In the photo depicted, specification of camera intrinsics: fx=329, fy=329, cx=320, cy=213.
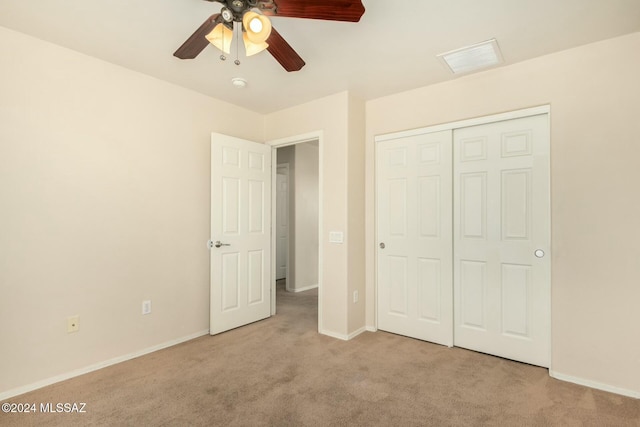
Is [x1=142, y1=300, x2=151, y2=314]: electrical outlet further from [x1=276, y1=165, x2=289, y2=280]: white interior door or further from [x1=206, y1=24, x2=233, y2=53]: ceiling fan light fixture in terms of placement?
[x1=276, y1=165, x2=289, y2=280]: white interior door

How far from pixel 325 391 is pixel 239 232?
6.28 ft

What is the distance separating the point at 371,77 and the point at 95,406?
3233mm

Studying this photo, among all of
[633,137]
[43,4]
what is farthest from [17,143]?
[633,137]

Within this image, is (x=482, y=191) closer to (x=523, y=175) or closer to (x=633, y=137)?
(x=523, y=175)

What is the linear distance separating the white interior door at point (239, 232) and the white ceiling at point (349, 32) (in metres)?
0.92

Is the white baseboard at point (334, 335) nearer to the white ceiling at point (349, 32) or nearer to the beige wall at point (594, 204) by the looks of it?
the beige wall at point (594, 204)

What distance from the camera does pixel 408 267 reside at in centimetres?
334

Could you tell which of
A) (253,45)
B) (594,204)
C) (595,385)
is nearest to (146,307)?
(253,45)

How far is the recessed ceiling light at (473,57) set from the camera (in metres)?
2.45

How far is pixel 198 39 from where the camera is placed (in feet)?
5.95

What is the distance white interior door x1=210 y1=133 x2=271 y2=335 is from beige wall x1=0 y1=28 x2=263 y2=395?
14cm

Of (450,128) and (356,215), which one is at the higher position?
(450,128)

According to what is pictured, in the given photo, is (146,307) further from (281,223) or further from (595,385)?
(595,385)

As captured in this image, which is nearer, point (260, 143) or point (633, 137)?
point (633, 137)
